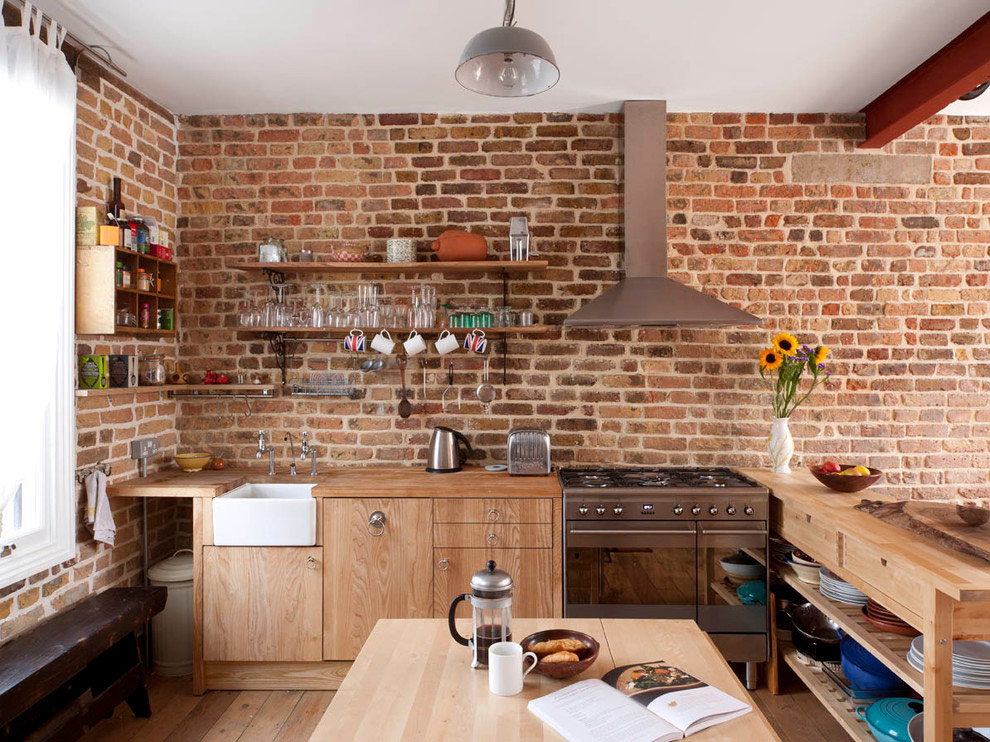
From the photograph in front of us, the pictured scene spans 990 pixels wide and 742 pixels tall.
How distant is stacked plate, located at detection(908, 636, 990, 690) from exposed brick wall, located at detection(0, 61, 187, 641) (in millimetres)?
3260

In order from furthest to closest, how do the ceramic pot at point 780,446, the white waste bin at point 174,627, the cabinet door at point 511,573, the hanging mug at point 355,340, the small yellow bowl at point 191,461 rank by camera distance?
1. the hanging mug at point 355,340
2. the small yellow bowl at point 191,461
3. the ceramic pot at point 780,446
4. the white waste bin at point 174,627
5. the cabinet door at point 511,573

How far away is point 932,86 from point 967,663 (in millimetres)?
2536

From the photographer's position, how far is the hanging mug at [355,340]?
3818 mm

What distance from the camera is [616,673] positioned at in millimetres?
1652

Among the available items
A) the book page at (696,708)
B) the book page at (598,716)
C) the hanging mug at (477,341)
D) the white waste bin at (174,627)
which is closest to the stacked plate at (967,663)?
the book page at (696,708)

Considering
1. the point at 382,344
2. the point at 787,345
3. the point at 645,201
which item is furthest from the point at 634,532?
the point at 645,201

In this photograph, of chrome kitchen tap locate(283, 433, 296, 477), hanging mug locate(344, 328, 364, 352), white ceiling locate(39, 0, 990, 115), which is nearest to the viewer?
white ceiling locate(39, 0, 990, 115)

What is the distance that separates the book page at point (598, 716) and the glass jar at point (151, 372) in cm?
280

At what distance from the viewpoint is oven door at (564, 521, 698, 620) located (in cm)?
328

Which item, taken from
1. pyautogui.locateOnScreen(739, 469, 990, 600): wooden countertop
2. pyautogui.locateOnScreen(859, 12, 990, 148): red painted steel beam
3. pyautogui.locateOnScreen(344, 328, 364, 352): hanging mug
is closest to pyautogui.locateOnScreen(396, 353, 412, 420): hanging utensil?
pyautogui.locateOnScreen(344, 328, 364, 352): hanging mug

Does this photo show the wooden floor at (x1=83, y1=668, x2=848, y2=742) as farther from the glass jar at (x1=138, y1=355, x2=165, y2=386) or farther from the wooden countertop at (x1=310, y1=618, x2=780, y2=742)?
the glass jar at (x1=138, y1=355, x2=165, y2=386)

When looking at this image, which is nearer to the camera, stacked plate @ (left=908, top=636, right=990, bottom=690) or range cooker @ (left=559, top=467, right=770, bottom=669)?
stacked plate @ (left=908, top=636, right=990, bottom=690)

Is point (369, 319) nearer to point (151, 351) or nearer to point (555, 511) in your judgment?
point (151, 351)

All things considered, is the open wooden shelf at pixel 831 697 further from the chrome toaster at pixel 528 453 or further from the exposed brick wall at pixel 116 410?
the exposed brick wall at pixel 116 410
